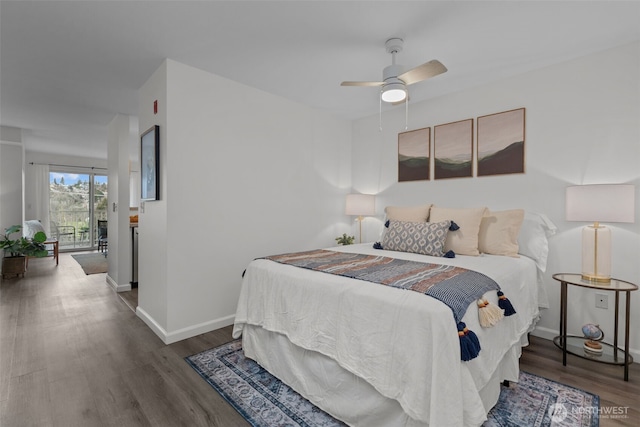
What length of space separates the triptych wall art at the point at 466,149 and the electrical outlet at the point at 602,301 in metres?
1.26

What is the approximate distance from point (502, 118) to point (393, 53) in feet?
4.71

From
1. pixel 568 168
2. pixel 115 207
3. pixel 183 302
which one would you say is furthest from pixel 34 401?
pixel 568 168

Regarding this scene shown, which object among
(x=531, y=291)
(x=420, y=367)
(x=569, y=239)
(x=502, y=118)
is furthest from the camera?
(x=502, y=118)

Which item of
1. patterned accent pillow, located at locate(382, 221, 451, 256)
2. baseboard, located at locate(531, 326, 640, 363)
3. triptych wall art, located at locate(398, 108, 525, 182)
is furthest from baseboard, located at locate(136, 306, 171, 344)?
baseboard, located at locate(531, 326, 640, 363)

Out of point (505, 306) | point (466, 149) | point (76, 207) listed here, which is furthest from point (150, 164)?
point (76, 207)

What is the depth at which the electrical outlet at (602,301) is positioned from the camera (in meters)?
2.56

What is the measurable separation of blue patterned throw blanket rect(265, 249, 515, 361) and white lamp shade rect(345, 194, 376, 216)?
61.5 inches

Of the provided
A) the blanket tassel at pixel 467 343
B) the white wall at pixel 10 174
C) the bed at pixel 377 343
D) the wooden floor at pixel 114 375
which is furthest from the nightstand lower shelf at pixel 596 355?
the white wall at pixel 10 174

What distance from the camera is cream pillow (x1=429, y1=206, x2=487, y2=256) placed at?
267 cm

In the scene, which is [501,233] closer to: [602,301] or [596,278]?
[596,278]

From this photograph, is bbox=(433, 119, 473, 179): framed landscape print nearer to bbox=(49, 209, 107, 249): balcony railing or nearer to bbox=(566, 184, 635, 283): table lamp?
bbox=(566, 184, 635, 283): table lamp

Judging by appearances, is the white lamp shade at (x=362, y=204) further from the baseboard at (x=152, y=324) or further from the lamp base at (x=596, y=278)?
the baseboard at (x=152, y=324)

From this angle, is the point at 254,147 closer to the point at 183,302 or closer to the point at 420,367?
the point at 183,302

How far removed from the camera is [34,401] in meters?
1.89
